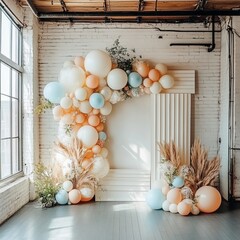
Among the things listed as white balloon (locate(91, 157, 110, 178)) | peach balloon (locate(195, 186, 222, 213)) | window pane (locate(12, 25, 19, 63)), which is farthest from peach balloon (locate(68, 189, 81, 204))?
window pane (locate(12, 25, 19, 63))

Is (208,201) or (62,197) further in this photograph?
(62,197)

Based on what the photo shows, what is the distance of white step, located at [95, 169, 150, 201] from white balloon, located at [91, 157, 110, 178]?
0.27m

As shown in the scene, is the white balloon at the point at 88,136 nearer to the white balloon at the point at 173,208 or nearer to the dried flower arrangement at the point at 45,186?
the dried flower arrangement at the point at 45,186

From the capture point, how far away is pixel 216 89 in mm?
6875

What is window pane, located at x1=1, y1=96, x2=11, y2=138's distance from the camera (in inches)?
218

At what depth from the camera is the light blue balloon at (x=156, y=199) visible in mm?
5844

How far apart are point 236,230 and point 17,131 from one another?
410cm

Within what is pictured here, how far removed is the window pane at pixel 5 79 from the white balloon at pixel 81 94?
1.17 m

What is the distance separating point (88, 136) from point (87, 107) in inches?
20.9

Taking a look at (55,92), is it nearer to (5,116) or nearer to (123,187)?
(5,116)

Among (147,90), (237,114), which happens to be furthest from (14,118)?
(237,114)

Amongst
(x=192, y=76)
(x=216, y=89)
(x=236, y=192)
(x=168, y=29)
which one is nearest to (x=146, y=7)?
(x=168, y=29)

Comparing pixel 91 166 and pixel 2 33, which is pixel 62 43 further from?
pixel 91 166

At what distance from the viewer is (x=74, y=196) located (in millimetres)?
6016
